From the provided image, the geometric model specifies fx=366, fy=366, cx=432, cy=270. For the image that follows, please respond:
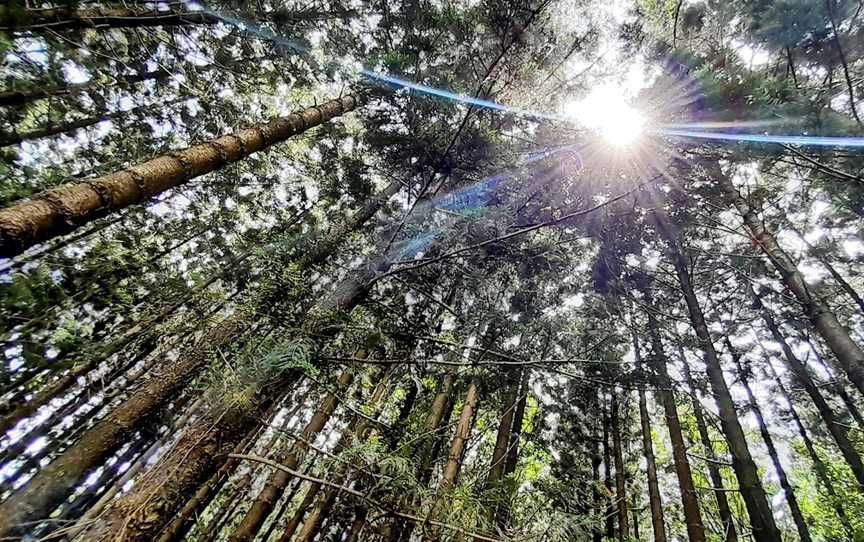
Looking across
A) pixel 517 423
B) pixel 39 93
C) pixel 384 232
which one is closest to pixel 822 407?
pixel 517 423

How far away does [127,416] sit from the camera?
13.5 feet

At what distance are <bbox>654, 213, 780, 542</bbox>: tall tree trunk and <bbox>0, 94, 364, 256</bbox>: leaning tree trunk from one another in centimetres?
712

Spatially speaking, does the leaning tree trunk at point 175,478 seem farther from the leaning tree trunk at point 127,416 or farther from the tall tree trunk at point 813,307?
the tall tree trunk at point 813,307

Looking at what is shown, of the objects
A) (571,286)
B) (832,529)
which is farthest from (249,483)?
(832,529)

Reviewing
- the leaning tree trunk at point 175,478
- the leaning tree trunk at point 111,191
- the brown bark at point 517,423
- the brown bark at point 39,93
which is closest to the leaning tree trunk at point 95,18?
the brown bark at point 39,93

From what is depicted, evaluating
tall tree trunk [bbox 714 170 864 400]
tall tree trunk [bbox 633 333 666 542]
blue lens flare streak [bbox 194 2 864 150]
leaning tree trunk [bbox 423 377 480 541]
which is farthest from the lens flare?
leaning tree trunk [bbox 423 377 480 541]

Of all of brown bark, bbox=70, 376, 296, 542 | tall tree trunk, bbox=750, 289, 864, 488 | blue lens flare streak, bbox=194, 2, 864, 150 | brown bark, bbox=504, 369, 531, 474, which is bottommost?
brown bark, bbox=70, 376, 296, 542

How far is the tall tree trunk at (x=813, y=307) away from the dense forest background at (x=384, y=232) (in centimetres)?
4

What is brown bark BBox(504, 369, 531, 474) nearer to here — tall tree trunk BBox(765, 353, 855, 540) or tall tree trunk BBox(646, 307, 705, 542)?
tall tree trunk BBox(646, 307, 705, 542)

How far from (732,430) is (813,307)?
235cm

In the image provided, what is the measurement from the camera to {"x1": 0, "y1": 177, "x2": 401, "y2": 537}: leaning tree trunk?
3476 millimetres

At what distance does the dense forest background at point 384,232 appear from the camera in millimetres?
3305

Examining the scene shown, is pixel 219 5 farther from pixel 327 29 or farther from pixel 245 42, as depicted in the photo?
pixel 327 29

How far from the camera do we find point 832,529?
37.2 feet
